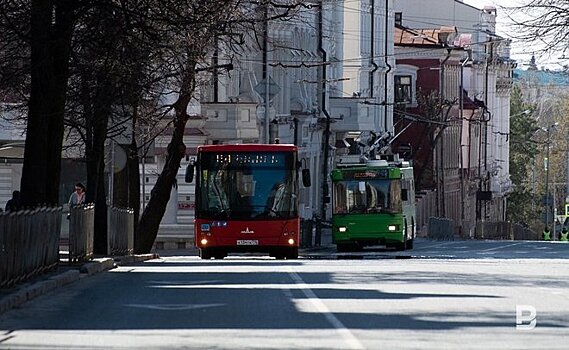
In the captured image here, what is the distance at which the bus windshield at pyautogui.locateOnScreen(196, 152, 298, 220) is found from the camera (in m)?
41.6

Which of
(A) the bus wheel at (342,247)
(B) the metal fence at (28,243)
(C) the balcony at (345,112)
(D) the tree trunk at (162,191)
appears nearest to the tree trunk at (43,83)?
(B) the metal fence at (28,243)

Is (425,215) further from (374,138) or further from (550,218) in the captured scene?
(550,218)

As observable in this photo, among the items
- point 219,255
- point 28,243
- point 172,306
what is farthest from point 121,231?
point 172,306

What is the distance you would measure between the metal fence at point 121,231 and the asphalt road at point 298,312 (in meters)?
8.23

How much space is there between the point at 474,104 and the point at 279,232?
75.1 m

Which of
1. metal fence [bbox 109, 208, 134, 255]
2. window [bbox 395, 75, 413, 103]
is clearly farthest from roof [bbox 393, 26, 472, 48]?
metal fence [bbox 109, 208, 134, 255]

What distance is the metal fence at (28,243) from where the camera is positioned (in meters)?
20.1

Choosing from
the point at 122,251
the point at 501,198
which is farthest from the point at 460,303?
the point at 501,198

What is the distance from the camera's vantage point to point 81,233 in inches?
1161

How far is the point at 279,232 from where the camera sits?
41.5 meters

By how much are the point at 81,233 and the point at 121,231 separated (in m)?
7.57

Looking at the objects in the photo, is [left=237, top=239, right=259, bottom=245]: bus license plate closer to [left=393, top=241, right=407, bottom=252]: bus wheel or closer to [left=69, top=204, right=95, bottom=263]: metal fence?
[left=69, top=204, right=95, bottom=263]: metal fence

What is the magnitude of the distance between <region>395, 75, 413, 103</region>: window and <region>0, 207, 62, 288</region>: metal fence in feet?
247

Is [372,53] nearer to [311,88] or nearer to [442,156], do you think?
[442,156]
